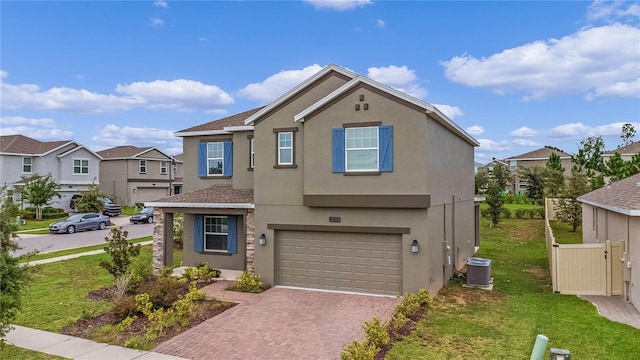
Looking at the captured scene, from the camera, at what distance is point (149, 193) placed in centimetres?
4928

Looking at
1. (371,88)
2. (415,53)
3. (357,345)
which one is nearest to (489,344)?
(357,345)

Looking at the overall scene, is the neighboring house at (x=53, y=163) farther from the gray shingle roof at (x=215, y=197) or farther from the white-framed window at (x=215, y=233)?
the white-framed window at (x=215, y=233)

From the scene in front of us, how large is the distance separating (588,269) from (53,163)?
1794 inches

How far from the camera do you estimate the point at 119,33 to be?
669 inches

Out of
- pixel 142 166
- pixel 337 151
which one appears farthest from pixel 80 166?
pixel 337 151

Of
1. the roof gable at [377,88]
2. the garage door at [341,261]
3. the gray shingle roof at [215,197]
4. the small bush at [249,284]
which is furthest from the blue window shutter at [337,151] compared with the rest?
the small bush at [249,284]

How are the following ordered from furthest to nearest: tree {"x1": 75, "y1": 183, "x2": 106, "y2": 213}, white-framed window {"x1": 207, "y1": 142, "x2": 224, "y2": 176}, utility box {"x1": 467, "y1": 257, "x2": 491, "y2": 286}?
1. tree {"x1": 75, "y1": 183, "x2": 106, "y2": 213}
2. white-framed window {"x1": 207, "y1": 142, "x2": 224, "y2": 176}
3. utility box {"x1": 467, "y1": 257, "x2": 491, "y2": 286}

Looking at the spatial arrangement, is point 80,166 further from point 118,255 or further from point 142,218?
point 118,255

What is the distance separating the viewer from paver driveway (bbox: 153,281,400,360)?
815 cm

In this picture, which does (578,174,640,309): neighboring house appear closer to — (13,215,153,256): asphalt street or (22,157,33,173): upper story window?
(13,215,153,256): asphalt street

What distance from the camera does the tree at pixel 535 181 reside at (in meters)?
39.5

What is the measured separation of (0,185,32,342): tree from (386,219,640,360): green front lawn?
7513 millimetres

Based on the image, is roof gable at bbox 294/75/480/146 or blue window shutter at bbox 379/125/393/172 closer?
roof gable at bbox 294/75/480/146

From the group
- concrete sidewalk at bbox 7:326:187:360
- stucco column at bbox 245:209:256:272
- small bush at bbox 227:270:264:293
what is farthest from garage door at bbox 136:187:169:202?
concrete sidewalk at bbox 7:326:187:360
